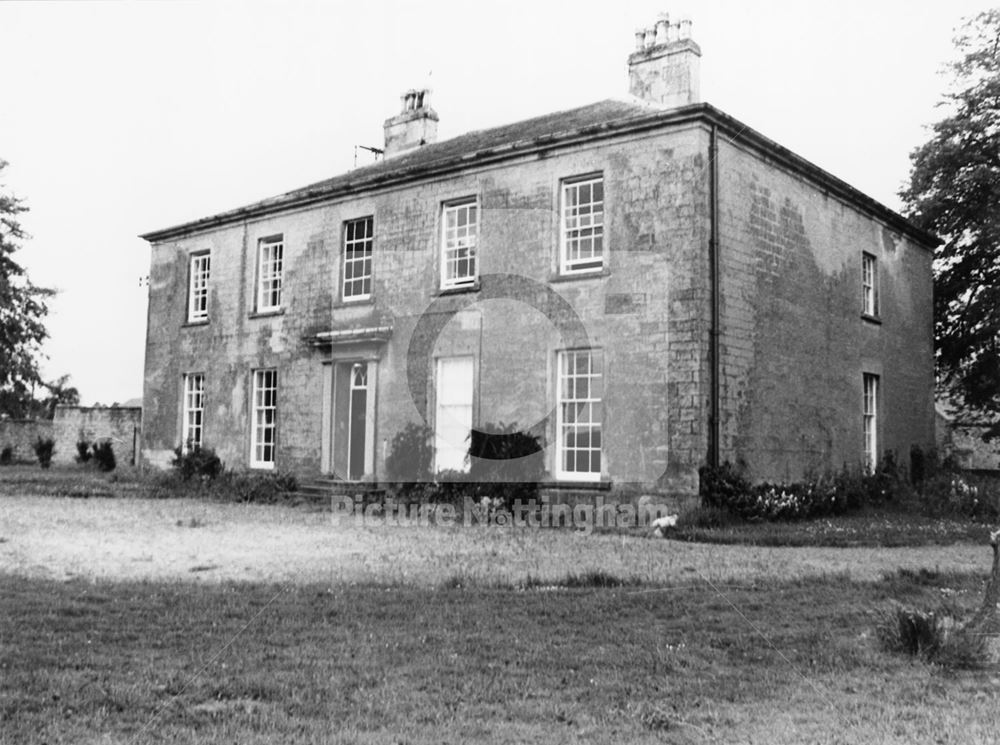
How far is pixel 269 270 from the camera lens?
73.8 feet

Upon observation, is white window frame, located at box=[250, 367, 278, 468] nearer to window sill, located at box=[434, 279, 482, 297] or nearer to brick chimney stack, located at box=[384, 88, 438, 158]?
window sill, located at box=[434, 279, 482, 297]

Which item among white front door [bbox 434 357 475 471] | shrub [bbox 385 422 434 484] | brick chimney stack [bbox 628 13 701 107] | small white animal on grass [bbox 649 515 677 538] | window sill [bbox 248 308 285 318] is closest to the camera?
small white animal on grass [bbox 649 515 677 538]

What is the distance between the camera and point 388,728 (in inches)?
179

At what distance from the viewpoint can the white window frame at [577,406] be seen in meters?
15.9

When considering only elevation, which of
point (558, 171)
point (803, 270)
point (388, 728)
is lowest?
point (388, 728)

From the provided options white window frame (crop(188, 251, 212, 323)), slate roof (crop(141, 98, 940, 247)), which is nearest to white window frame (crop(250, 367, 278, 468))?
white window frame (crop(188, 251, 212, 323))

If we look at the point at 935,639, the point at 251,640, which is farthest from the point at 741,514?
the point at 251,640

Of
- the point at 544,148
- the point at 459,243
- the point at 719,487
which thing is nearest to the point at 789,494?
the point at 719,487

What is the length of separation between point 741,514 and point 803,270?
5362 millimetres

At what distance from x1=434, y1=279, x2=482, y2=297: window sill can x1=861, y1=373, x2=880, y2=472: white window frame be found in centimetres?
848

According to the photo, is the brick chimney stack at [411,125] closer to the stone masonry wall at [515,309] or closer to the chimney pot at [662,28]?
the stone masonry wall at [515,309]

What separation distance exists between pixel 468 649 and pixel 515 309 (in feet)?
37.1

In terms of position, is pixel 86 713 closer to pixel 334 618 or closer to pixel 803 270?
pixel 334 618

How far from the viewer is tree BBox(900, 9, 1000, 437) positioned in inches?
916
